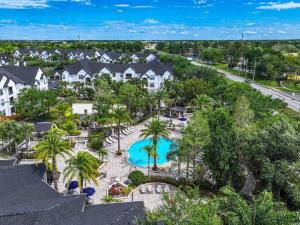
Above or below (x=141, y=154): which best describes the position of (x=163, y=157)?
below

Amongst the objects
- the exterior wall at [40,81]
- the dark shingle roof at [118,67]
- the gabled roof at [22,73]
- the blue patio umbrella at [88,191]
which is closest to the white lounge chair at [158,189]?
the blue patio umbrella at [88,191]

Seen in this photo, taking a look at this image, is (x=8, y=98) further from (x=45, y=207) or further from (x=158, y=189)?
(x=45, y=207)

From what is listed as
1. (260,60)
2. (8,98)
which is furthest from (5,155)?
(260,60)

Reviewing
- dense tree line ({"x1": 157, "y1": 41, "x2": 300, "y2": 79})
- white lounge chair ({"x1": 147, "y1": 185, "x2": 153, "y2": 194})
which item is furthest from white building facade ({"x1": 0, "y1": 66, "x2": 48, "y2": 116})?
dense tree line ({"x1": 157, "y1": 41, "x2": 300, "y2": 79})

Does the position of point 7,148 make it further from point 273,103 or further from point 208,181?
point 273,103

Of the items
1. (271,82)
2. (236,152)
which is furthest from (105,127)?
(271,82)

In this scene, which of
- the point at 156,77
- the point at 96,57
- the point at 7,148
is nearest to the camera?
the point at 7,148

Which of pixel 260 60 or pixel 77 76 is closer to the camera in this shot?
pixel 77 76

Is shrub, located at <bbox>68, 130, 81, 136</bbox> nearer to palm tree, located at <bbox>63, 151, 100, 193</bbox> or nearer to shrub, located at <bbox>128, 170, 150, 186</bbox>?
shrub, located at <bbox>128, 170, 150, 186</bbox>

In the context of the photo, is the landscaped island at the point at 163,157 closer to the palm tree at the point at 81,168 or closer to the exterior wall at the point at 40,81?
the palm tree at the point at 81,168
